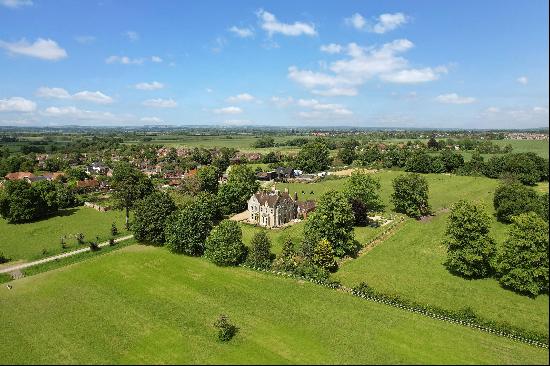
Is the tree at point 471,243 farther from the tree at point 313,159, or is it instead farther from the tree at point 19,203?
the tree at point 313,159

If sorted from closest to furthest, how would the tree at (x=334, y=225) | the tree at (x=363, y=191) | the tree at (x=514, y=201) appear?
1. the tree at (x=334, y=225)
2. the tree at (x=514, y=201)
3. the tree at (x=363, y=191)

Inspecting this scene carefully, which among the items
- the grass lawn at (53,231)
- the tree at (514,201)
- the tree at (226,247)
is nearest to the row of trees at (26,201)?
the grass lawn at (53,231)

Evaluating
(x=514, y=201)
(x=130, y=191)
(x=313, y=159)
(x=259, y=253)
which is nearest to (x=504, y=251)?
(x=514, y=201)

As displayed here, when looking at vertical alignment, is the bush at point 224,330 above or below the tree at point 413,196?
below

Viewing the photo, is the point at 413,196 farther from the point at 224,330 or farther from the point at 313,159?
the point at 313,159

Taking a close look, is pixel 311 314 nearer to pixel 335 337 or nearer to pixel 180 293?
pixel 335 337
